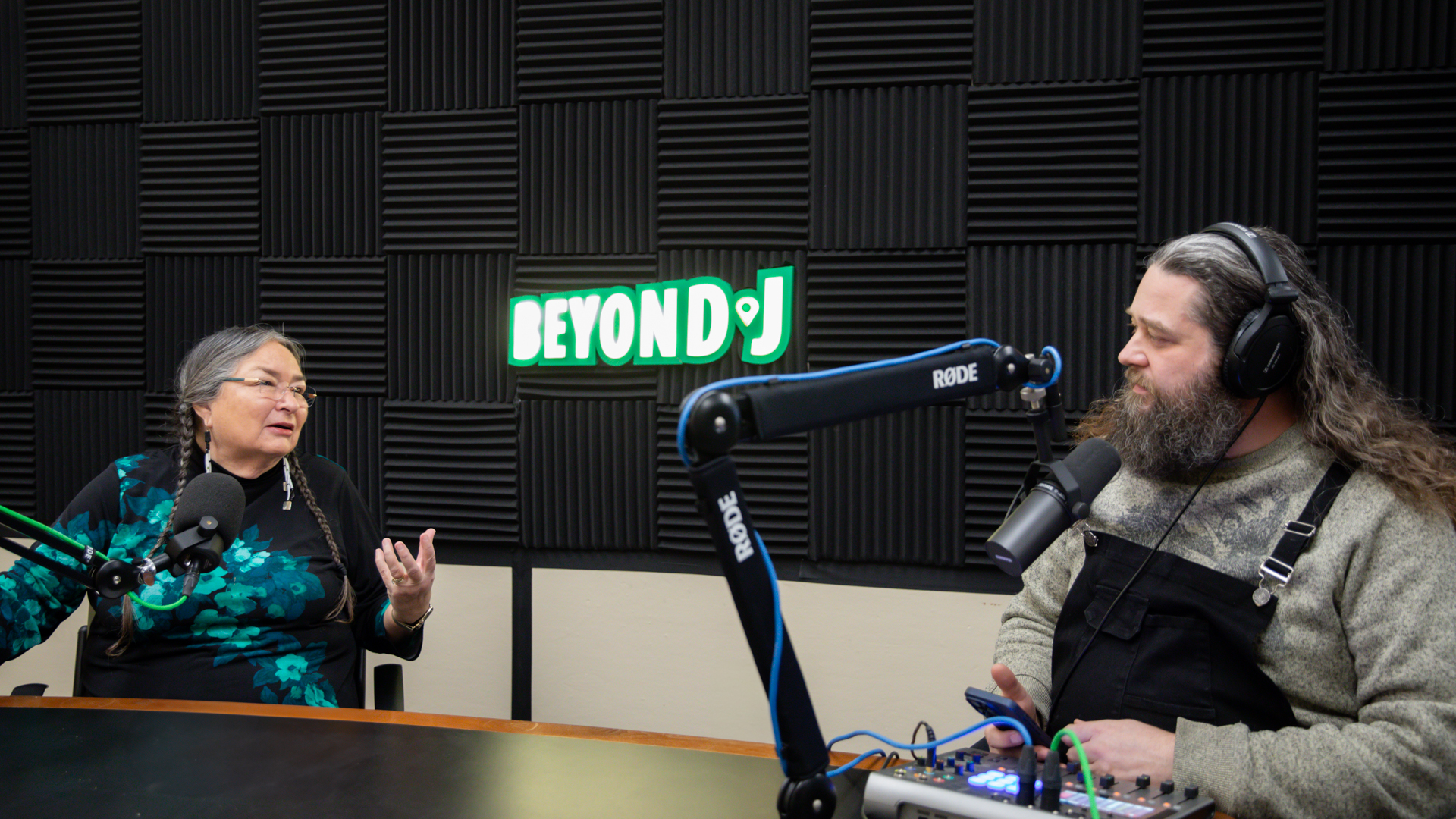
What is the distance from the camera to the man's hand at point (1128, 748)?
134 cm

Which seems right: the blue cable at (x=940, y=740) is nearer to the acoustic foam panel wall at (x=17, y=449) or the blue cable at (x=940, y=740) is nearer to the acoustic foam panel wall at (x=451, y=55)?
the acoustic foam panel wall at (x=451, y=55)

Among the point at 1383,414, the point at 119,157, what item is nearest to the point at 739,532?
the point at 1383,414

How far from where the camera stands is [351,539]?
2416 millimetres

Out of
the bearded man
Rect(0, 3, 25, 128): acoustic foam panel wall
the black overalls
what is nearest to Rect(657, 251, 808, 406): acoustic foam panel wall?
the bearded man

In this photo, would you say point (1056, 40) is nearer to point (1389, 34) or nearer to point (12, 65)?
point (1389, 34)

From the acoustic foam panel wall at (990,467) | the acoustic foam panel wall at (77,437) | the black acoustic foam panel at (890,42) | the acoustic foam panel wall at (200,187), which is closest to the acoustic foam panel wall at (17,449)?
the acoustic foam panel wall at (77,437)

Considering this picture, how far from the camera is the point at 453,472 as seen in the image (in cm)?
320

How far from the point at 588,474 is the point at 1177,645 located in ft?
6.49

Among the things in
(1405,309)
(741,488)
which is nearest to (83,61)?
(741,488)

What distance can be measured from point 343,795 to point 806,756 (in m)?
0.76

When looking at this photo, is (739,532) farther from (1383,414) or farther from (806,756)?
(1383,414)

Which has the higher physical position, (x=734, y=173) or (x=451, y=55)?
(x=451, y=55)

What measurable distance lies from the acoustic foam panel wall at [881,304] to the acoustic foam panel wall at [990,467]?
0.91ft

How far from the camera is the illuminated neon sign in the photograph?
2.92 m
